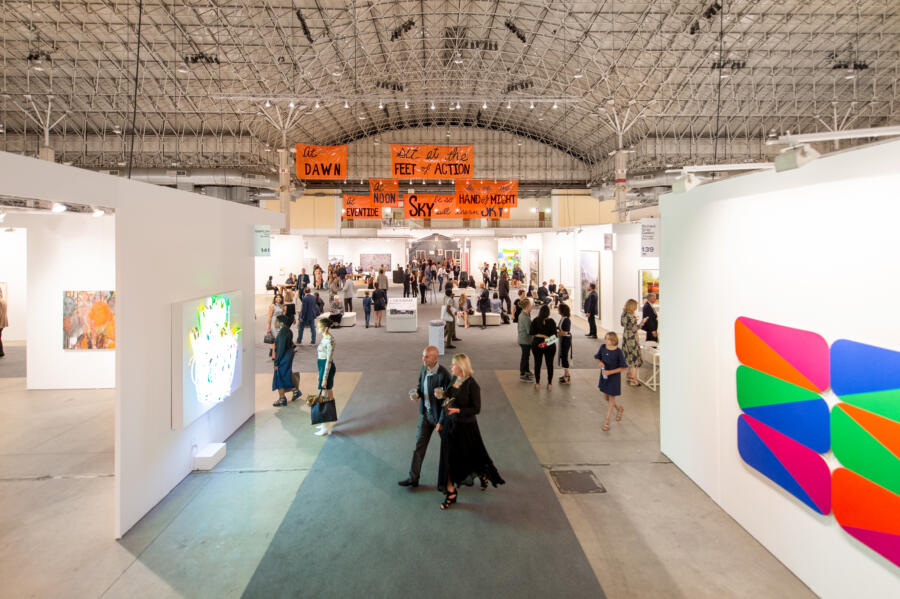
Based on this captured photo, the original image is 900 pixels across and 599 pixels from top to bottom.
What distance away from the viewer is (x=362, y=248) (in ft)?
102

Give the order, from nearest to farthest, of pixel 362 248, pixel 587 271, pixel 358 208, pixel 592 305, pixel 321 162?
1. pixel 592 305
2. pixel 321 162
3. pixel 587 271
4. pixel 358 208
5. pixel 362 248

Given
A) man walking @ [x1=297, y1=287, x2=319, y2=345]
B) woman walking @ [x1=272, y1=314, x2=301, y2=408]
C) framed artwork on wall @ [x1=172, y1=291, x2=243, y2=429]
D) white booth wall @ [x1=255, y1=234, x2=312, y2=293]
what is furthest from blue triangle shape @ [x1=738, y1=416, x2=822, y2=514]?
white booth wall @ [x1=255, y1=234, x2=312, y2=293]

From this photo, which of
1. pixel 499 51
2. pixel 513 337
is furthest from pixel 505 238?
pixel 513 337

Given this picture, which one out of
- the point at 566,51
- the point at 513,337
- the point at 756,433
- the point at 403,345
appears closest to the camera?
the point at 756,433

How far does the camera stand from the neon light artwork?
4862mm

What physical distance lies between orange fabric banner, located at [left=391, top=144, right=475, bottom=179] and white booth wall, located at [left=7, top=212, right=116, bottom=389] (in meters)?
8.72

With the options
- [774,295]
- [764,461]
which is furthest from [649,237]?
[764,461]

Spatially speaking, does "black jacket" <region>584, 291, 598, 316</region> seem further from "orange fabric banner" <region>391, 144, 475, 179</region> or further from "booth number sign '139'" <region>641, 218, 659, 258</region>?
"orange fabric banner" <region>391, 144, 475, 179</region>

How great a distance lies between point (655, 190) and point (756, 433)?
20.7 meters

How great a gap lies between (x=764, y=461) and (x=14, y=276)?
15.3 meters

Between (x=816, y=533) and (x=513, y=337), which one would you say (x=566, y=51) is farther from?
(x=816, y=533)

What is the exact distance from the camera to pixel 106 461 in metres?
5.21

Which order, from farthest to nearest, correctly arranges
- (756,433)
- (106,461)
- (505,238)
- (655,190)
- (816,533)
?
(505,238) → (655,190) → (106,461) → (756,433) → (816,533)

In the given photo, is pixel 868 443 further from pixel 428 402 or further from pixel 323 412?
pixel 323 412
